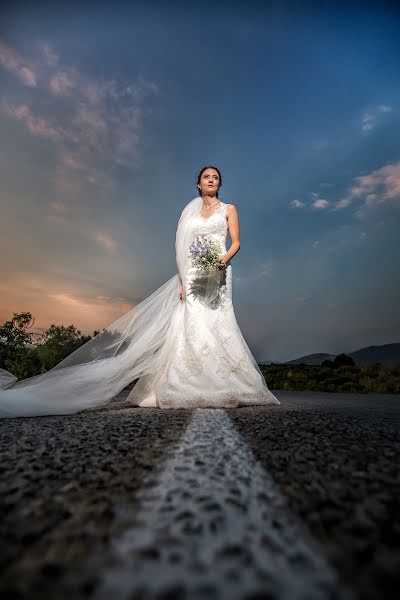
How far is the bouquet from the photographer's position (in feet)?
14.8

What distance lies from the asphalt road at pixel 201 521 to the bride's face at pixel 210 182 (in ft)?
14.3

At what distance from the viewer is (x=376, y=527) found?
2.54ft

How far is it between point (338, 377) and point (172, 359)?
4703mm

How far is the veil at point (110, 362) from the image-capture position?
3304 millimetres

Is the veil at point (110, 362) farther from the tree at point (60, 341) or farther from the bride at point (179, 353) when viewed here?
the tree at point (60, 341)

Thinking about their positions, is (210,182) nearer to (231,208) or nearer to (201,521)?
(231,208)

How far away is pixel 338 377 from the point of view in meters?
7.12

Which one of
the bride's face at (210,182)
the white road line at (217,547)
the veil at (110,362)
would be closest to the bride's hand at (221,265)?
the veil at (110,362)

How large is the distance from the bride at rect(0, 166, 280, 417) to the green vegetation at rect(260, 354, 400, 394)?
11.2 ft

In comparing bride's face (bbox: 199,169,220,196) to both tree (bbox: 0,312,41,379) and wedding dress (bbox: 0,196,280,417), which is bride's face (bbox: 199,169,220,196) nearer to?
wedding dress (bbox: 0,196,280,417)

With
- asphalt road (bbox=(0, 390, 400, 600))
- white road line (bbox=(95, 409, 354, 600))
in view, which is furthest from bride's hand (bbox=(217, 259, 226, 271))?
white road line (bbox=(95, 409, 354, 600))

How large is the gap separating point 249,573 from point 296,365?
28.9 feet

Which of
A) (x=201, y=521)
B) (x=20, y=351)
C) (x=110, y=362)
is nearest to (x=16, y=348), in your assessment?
(x=20, y=351)

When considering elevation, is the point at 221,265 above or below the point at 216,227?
below
